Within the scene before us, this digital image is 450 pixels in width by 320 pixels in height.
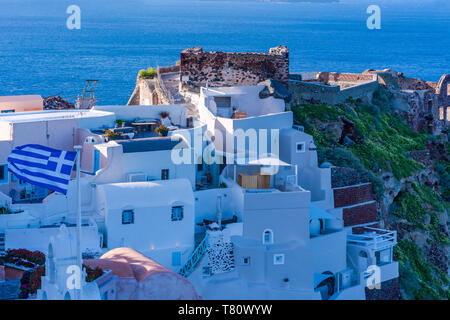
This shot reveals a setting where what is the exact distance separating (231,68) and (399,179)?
10.1 m

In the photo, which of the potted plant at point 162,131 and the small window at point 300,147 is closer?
the potted plant at point 162,131

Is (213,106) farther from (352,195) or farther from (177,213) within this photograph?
(177,213)

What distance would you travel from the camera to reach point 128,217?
30.1 metres

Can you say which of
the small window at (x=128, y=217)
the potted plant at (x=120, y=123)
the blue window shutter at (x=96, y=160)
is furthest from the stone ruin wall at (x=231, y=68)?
the small window at (x=128, y=217)

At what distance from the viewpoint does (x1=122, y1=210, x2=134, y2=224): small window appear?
30.0 metres

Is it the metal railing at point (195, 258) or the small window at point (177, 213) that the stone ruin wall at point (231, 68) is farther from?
the metal railing at point (195, 258)

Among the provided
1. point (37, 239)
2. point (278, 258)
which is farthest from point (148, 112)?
point (37, 239)

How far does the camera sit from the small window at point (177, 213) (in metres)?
30.9

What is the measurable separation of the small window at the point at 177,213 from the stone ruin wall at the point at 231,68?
14160 mm
